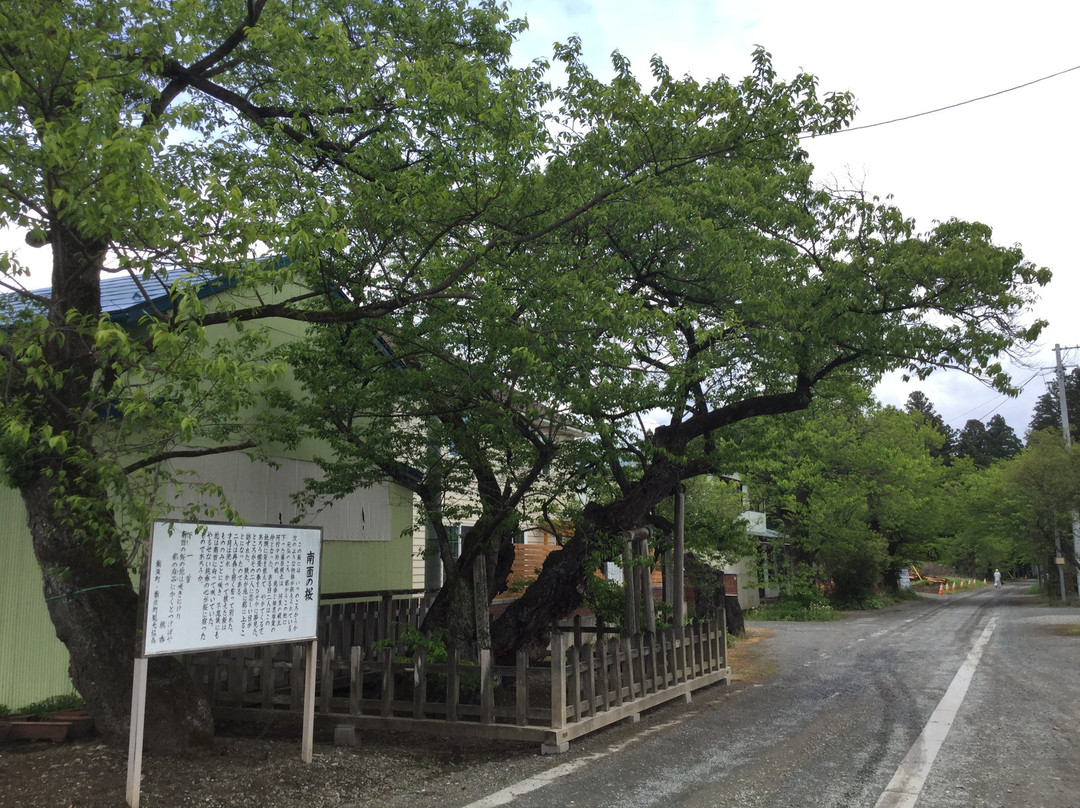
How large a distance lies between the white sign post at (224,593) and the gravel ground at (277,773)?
34 centimetres

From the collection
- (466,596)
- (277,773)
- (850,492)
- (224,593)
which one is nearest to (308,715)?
(277,773)

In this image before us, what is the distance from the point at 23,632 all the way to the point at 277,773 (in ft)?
15.4

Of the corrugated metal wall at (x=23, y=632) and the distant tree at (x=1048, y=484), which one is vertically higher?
the distant tree at (x=1048, y=484)

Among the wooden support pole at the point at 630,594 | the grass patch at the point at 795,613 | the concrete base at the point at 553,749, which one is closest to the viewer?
the concrete base at the point at 553,749

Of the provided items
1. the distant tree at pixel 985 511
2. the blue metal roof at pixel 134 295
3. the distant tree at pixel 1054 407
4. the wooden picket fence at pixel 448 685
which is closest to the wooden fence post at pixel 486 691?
the wooden picket fence at pixel 448 685

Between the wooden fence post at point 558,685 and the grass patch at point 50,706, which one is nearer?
the wooden fence post at point 558,685

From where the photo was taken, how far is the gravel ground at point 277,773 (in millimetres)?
6086

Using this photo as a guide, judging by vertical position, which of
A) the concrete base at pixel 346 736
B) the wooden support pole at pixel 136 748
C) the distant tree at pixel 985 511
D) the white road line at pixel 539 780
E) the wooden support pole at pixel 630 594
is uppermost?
the distant tree at pixel 985 511

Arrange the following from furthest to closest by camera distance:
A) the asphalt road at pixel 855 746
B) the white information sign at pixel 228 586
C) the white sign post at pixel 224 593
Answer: the asphalt road at pixel 855 746, the white information sign at pixel 228 586, the white sign post at pixel 224 593

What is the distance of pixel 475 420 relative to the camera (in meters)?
9.86

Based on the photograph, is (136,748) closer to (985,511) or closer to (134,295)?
(134,295)

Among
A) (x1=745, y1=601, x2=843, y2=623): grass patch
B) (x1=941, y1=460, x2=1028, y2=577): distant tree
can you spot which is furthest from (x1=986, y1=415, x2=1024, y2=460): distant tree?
(x1=745, y1=601, x2=843, y2=623): grass patch

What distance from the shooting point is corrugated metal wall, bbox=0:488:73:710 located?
929cm

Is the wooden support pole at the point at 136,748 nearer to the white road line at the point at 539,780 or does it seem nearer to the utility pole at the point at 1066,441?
the white road line at the point at 539,780
